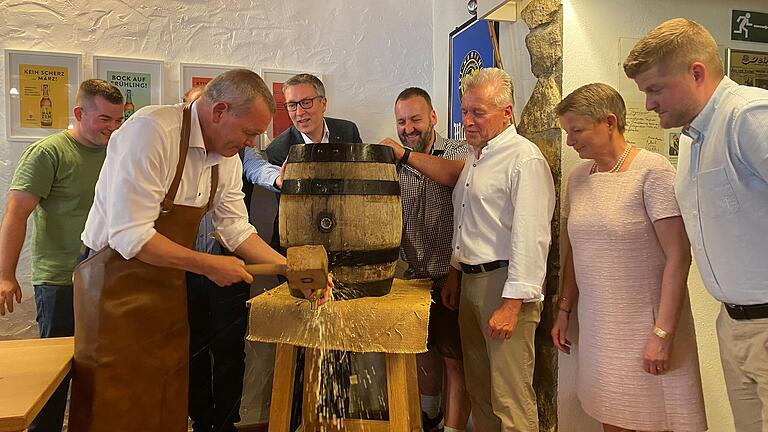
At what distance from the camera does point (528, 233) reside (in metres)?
1.85

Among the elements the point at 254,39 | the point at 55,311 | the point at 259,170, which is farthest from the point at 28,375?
the point at 254,39

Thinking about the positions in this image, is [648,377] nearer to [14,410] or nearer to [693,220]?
[693,220]

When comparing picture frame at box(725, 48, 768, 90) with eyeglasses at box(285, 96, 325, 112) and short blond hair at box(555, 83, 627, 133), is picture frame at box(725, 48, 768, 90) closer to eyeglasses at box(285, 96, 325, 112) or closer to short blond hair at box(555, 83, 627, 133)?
short blond hair at box(555, 83, 627, 133)

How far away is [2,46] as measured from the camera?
2.65m

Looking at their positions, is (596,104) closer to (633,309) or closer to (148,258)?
(633,309)

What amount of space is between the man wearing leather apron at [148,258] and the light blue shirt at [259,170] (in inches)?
29.6

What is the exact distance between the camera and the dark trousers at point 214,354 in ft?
8.56

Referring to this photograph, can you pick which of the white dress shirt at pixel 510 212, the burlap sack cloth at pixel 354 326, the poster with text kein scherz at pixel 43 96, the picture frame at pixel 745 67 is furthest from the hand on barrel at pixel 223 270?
the picture frame at pixel 745 67

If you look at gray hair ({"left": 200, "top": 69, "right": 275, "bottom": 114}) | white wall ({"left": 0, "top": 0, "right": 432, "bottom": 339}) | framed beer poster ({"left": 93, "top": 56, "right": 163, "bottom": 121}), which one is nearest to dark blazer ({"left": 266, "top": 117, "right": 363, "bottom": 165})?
white wall ({"left": 0, "top": 0, "right": 432, "bottom": 339})

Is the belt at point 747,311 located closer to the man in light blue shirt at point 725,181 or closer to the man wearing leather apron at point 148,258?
the man in light blue shirt at point 725,181

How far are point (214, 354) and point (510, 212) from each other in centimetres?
154

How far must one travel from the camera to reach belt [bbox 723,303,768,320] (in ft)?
4.52

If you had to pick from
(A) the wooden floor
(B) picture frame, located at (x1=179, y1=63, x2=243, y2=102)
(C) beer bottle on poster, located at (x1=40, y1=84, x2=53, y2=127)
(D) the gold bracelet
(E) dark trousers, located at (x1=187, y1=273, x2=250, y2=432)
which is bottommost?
(A) the wooden floor

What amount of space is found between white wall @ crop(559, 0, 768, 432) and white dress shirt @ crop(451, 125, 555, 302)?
24cm
